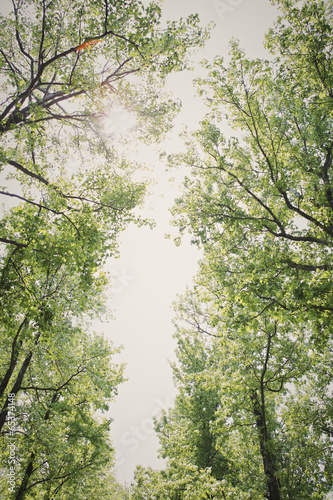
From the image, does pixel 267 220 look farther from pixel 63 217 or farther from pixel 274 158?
pixel 63 217

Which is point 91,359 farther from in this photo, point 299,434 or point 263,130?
point 263,130

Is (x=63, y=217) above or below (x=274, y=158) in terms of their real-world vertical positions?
below

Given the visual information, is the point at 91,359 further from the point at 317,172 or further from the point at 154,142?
the point at 317,172

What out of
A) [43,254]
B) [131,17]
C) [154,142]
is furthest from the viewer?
[154,142]

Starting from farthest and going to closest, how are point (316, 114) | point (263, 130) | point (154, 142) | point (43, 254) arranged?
point (154, 142), point (263, 130), point (316, 114), point (43, 254)

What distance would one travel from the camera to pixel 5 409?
8055 mm

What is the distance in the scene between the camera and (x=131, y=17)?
7062 mm

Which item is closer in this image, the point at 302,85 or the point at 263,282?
the point at 263,282

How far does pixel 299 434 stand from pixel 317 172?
8831 mm

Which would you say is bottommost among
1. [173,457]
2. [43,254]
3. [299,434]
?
[173,457]

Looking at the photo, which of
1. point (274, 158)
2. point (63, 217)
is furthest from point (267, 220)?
point (63, 217)

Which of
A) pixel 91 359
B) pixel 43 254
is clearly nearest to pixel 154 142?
pixel 43 254

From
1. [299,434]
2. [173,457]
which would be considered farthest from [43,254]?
[173,457]

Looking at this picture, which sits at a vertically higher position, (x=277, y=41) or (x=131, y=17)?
(x=277, y=41)
